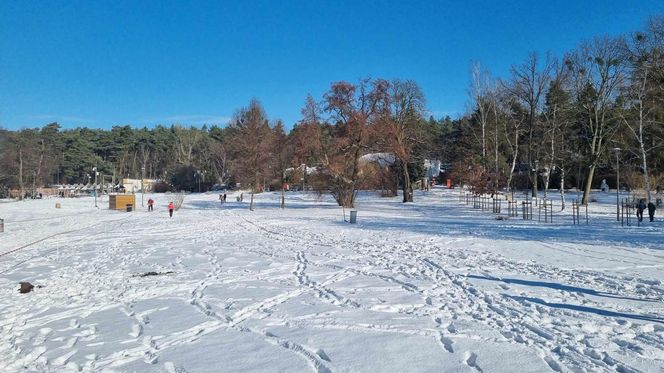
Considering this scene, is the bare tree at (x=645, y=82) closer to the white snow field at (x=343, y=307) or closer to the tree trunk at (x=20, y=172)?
the white snow field at (x=343, y=307)

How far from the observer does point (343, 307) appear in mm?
7660

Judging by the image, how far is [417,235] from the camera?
17.8 metres

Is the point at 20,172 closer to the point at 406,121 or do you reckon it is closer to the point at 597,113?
the point at 406,121

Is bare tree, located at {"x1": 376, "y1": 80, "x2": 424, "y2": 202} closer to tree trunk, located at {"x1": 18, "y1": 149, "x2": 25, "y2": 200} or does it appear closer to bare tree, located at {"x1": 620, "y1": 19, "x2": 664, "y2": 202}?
bare tree, located at {"x1": 620, "y1": 19, "x2": 664, "y2": 202}

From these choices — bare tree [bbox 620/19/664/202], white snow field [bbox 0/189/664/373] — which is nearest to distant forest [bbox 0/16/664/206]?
bare tree [bbox 620/19/664/202]

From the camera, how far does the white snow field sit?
5441 mm

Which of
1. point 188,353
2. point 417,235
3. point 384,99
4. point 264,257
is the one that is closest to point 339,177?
point 384,99

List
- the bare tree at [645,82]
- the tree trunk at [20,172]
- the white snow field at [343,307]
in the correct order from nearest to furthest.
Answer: the white snow field at [343,307], the bare tree at [645,82], the tree trunk at [20,172]

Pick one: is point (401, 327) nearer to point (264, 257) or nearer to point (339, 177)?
point (264, 257)

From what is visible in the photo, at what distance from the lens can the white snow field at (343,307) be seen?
17.9ft

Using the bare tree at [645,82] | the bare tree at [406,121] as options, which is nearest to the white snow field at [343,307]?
the bare tree at [645,82]

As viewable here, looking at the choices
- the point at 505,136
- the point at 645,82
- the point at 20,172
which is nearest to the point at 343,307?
the point at 645,82

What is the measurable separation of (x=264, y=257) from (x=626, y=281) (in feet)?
30.0

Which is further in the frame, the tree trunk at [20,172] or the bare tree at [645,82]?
the tree trunk at [20,172]
